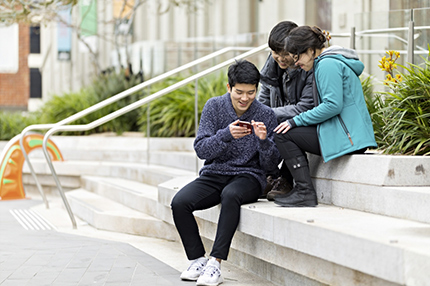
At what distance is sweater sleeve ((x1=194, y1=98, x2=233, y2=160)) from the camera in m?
4.46

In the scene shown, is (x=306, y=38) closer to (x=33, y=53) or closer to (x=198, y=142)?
(x=198, y=142)

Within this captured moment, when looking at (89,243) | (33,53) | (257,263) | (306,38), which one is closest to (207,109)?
(306,38)

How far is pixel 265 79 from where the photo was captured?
4.96 meters

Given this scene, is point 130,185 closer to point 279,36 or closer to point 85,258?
point 85,258

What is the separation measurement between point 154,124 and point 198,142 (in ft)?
19.3

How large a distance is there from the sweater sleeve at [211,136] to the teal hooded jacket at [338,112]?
0.53 meters

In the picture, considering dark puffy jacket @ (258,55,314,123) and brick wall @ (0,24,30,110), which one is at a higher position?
brick wall @ (0,24,30,110)

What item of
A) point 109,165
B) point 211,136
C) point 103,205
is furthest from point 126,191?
point 211,136

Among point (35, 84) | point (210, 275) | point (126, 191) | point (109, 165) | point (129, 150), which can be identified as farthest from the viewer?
point (35, 84)

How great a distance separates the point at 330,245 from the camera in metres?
3.40

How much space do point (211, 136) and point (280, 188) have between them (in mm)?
673

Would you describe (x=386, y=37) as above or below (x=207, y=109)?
above

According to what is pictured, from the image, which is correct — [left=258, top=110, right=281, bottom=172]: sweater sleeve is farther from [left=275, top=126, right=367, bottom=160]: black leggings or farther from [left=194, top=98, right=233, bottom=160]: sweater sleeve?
[left=194, top=98, right=233, bottom=160]: sweater sleeve

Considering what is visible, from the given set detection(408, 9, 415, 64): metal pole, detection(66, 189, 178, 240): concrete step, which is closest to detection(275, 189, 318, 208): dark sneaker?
detection(66, 189, 178, 240): concrete step
